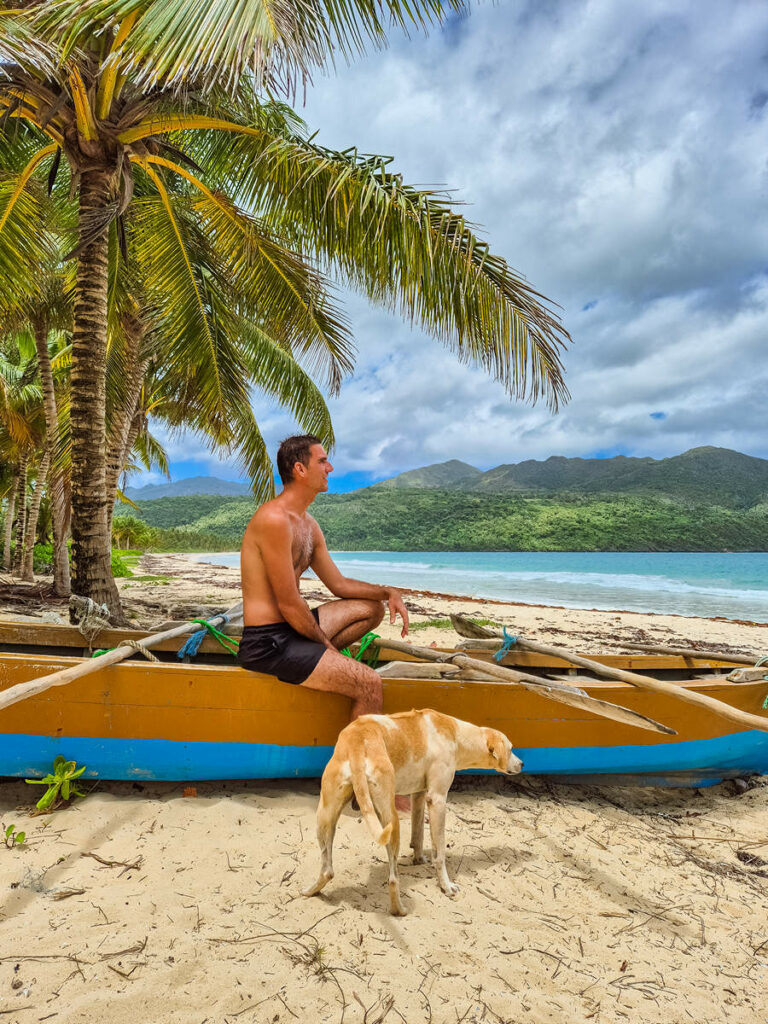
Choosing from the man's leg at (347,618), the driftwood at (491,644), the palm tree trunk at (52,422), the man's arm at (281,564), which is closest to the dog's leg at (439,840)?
the man's arm at (281,564)

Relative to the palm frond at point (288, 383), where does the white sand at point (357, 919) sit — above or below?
below

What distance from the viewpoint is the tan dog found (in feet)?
6.56

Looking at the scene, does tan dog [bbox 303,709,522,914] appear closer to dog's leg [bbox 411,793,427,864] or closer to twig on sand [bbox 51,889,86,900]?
dog's leg [bbox 411,793,427,864]

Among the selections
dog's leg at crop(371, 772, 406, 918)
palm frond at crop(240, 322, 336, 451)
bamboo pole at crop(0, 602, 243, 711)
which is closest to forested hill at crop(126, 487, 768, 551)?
palm frond at crop(240, 322, 336, 451)

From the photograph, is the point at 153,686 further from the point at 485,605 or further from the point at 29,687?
the point at 485,605

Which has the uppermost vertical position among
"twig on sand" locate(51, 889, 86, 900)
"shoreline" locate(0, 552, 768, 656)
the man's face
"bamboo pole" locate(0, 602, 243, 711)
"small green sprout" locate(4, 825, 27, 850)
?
the man's face

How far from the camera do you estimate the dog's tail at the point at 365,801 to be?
184cm

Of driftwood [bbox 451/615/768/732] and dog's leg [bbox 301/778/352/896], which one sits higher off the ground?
driftwood [bbox 451/615/768/732]

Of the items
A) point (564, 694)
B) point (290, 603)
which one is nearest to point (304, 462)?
point (290, 603)

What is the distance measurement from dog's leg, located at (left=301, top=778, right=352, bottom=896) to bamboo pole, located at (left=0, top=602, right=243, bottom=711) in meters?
1.32

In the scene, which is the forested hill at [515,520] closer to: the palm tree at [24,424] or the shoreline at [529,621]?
the palm tree at [24,424]

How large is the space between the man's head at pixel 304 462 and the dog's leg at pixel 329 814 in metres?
1.54

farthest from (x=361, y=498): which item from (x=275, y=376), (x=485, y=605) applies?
(x=275, y=376)

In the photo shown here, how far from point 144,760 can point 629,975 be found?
7.60ft
